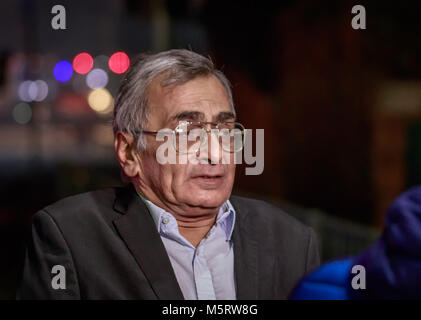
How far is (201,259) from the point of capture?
1.99 metres

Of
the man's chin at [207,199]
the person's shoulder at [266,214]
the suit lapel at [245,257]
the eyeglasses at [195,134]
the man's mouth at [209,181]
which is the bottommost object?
the suit lapel at [245,257]

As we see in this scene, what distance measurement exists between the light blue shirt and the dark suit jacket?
34 millimetres

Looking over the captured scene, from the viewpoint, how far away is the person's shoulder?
85.7 inches

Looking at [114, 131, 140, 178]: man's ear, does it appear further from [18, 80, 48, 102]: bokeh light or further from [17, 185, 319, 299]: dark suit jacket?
[18, 80, 48, 102]: bokeh light

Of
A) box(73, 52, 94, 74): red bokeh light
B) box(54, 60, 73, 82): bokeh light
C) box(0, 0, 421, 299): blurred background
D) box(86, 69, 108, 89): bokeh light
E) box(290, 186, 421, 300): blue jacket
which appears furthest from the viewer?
box(86, 69, 108, 89): bokeh light

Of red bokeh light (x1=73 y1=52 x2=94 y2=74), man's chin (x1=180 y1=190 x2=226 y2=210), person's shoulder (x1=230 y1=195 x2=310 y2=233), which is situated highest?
red bokeh light (x1=73 y1=52 x2=94 y2=74)

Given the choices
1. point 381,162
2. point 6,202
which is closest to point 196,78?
point 381,162

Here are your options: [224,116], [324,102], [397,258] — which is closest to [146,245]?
[224,116]

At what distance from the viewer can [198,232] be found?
208cm

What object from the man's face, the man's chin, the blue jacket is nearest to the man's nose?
the man's face

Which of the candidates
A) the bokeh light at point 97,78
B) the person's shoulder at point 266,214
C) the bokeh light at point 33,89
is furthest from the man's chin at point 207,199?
the bokeh light at point 97,78

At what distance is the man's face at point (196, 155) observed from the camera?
1965 mm

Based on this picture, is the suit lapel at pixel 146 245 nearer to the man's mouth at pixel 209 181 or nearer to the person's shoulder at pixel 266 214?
the man's mouth at pixel 209 181
